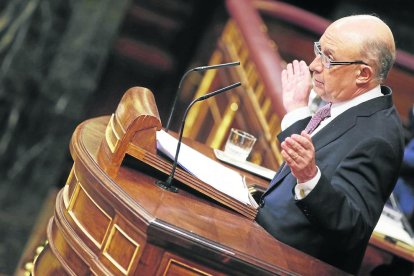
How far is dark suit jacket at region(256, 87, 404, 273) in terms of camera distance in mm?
1999

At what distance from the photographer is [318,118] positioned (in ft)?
7.68

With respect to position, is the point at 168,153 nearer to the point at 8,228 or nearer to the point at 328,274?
the point at 328,274

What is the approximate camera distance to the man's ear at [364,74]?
84.9 inches

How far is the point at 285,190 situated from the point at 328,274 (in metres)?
0.31

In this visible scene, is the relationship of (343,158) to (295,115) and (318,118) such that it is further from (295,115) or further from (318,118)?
(295,115)

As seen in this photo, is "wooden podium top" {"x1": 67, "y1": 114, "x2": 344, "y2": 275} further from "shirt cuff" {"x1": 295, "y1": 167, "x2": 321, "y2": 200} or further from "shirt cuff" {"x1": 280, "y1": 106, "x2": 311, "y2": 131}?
"shirt cuff" {"x1": 280, "y1": 106, "x2": 311, "y2": 131}

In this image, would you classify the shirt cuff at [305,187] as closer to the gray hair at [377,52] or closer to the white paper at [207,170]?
the white paper at [207,170]

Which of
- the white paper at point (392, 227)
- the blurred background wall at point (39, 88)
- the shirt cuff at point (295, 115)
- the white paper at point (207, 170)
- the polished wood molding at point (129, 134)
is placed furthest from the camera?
the blurred background wall at point (39, 88)

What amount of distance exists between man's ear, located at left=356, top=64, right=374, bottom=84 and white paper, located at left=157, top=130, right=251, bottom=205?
475 millimetres

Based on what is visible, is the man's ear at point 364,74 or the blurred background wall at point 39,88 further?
the blurred background wall at point 39,88

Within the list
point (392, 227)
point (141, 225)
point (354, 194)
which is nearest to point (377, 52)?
point (354, 194)

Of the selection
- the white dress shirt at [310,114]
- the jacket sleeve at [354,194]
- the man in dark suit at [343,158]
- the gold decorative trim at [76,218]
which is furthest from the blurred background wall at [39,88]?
the jacket sleeve at [354,194]

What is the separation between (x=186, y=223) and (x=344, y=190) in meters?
0.43

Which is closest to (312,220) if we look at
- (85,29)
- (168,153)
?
(168,153)
